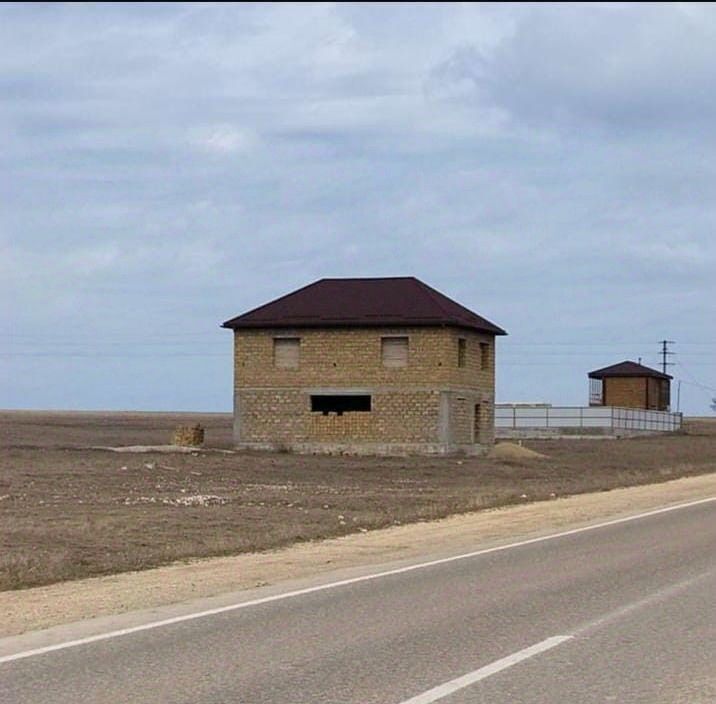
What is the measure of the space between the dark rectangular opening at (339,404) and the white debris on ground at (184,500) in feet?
75.4

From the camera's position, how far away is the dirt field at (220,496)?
63.4 feet

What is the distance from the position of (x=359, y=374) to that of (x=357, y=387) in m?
0.48

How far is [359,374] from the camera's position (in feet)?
171

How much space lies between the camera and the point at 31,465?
39.9m

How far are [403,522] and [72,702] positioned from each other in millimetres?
16132

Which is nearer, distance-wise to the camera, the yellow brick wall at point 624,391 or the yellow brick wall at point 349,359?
the yellow brick wall at point 349,359

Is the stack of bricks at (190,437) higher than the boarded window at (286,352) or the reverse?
the reverse

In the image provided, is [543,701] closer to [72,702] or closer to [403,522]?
[72,702]

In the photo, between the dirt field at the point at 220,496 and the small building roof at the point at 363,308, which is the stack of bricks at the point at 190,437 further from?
the small building roof at the point at 363,308

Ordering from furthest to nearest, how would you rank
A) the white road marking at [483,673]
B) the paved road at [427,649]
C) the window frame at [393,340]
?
1. the window frame at [393,340]
2. the paved road at [427,649]
3. the white road marking at [483,673]

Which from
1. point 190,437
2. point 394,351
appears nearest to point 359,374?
point 394,351

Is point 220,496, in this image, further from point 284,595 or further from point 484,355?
point 484,355

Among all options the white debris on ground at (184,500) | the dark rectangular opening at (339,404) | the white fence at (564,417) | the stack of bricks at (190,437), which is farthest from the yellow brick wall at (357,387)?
the white fence at (564,417)

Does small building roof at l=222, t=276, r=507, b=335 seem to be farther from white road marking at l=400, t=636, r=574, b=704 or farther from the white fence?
white road marking at l=400, t=636, r=574, b=704
